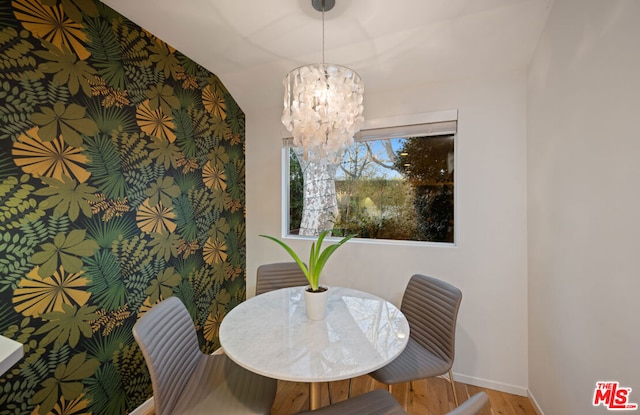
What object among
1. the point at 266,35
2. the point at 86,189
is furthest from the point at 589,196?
the point at 86,189

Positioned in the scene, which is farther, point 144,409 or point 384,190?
point 384,190

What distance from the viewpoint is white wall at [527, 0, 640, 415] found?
90 centimetres

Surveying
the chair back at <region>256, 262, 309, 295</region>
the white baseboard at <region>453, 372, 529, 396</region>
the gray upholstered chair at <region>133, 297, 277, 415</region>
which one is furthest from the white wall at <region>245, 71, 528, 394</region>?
the gray upholstered chair at <region>133, 297, 277, 415</region>

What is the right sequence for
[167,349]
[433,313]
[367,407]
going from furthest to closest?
[433,313] → [167,349] → [367,407]

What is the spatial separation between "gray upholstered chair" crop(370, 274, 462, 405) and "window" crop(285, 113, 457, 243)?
0.63 meters

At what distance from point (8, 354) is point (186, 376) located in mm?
704

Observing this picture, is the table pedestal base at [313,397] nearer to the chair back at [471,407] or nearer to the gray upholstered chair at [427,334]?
the gray upholstered chair at [427,334]

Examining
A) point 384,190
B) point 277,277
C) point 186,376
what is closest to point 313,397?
point 186,376

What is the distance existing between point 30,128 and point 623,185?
2481mm

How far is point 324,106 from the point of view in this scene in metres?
1.34

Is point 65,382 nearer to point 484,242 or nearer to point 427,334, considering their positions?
point 427,334

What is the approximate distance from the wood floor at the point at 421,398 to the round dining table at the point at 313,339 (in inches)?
31.3

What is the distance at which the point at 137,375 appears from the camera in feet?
5.58

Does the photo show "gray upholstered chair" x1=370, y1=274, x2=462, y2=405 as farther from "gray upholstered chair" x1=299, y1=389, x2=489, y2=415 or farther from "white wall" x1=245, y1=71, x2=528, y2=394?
"white wall" x1=245, y1=71, x2=528, y2=394
